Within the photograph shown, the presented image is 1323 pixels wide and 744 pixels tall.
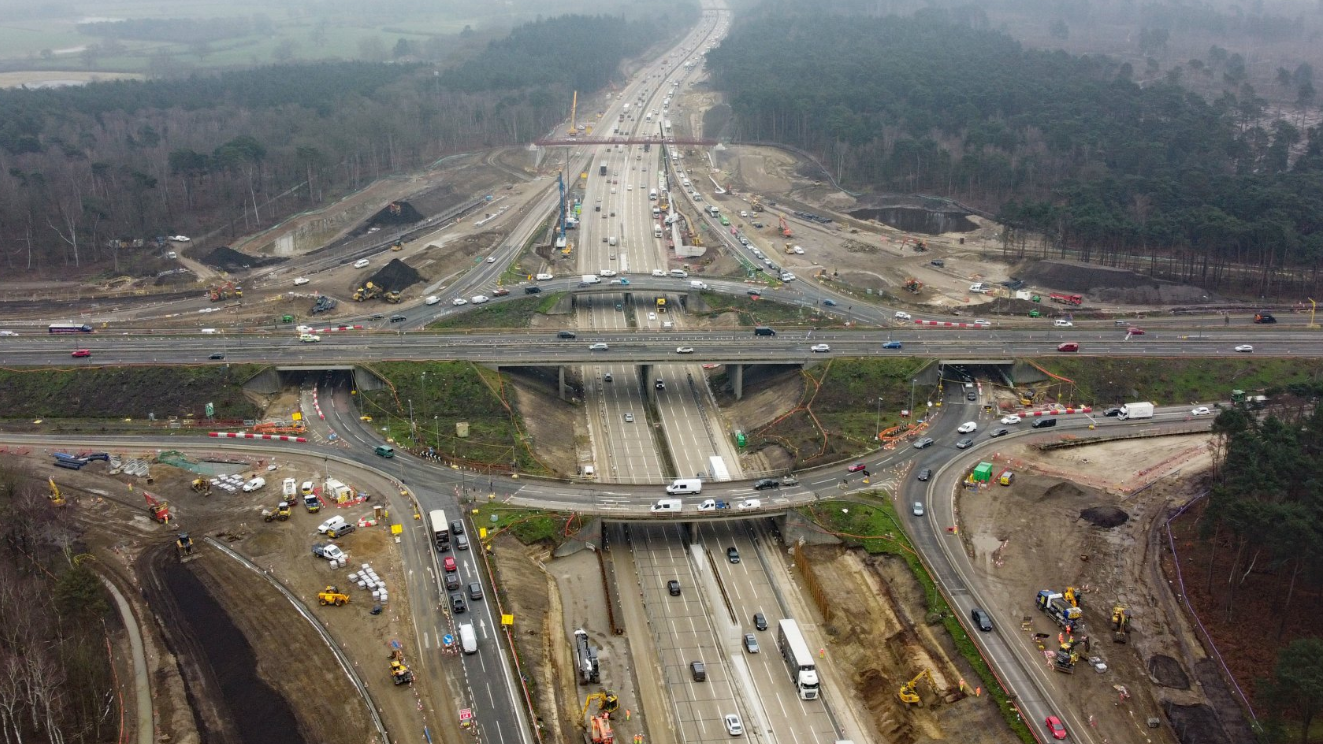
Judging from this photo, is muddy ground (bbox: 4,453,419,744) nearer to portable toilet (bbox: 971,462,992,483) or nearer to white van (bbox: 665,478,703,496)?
white van (bbox: 665,478,703,496)

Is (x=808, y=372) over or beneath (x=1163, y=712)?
over

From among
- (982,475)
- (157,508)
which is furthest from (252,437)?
(982,475)

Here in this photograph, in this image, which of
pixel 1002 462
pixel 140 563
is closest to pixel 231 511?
pixel 140 563

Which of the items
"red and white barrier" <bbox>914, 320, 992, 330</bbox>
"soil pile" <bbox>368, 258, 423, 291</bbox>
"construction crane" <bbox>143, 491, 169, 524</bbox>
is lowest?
"construction crane" <bbox>143, 491, 169, 524</bbox>

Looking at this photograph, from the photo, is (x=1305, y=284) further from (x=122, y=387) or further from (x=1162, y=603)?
(x=122, y=387)

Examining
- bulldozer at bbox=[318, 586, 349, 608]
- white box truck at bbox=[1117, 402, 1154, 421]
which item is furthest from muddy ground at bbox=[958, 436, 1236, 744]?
bulldozer at bbox=[318, 586, 349, 608]

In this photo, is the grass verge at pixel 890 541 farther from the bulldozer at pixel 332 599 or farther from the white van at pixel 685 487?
the bulldozer at pixel 332 599

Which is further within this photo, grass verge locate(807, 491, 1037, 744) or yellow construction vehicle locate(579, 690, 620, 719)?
yellow construction vehicle locate(579, 690, 620, 719)
